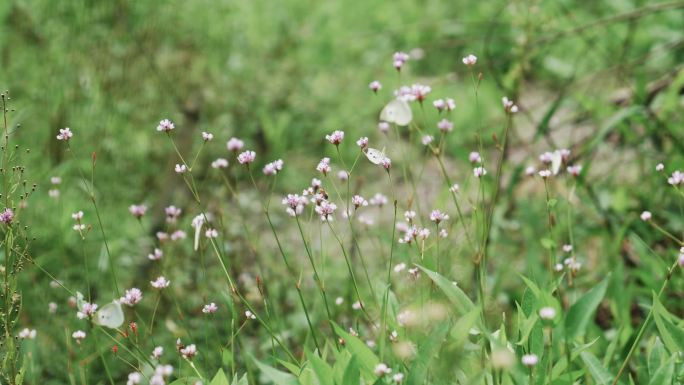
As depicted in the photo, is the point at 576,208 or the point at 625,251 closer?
the point at 625,251

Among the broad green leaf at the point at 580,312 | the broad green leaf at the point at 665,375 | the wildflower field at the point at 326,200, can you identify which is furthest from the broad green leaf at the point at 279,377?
the broad green leaf at the point at 665,375

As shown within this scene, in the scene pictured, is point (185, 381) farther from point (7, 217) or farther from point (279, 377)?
point (7, 217)

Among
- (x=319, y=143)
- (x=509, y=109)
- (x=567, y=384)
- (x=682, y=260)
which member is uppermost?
(x=509, y=109)

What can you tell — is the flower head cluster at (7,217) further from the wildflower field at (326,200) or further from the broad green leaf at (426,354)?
the broad green leaf at (426,354)

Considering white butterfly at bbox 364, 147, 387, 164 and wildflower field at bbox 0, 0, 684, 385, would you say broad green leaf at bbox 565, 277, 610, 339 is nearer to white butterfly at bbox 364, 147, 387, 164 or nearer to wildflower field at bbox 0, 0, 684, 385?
wildflower field at bbox 0, 0, 684, 385

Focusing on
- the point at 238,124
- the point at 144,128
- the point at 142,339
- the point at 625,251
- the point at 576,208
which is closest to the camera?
the point at 142,339

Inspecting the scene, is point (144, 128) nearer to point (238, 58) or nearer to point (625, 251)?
point (238, 58)

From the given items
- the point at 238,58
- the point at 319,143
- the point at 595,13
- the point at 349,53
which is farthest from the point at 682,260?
the point at 595,13
